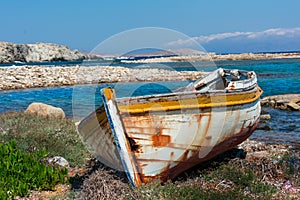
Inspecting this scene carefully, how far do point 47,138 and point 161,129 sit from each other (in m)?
4.27

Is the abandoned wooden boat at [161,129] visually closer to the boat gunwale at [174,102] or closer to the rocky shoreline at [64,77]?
the boat gunwale at [174,102]

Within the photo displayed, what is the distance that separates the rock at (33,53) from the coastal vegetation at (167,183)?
348 ft

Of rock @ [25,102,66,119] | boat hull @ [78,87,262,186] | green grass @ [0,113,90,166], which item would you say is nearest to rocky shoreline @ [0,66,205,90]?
rock @ [25,102,66,119]

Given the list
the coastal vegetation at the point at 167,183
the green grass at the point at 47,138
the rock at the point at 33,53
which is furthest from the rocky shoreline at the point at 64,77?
the rock at the point at 33,53

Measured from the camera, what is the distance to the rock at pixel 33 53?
112000 millimetres

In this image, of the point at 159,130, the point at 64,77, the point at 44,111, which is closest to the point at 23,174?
the point at 159,130

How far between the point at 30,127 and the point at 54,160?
2.72 metres

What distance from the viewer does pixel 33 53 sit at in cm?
12025

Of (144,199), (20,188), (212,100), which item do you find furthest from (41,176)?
(212,100)

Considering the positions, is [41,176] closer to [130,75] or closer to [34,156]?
[34,156]

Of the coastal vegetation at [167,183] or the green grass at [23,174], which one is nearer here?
the coastal vegetation at [167,183]

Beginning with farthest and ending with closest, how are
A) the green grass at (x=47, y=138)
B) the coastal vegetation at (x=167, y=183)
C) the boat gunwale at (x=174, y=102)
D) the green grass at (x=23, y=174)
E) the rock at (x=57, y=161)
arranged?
the green grass at (x=47, y=138) → the rock at (x=57, y=161) → the green grass at (x=23, y=174) → the coastal vegetation at (x=167, y=183) → the boat gunwale at (x=174, y=102)

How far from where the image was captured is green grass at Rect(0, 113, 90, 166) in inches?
345

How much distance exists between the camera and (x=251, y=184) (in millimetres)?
6246
